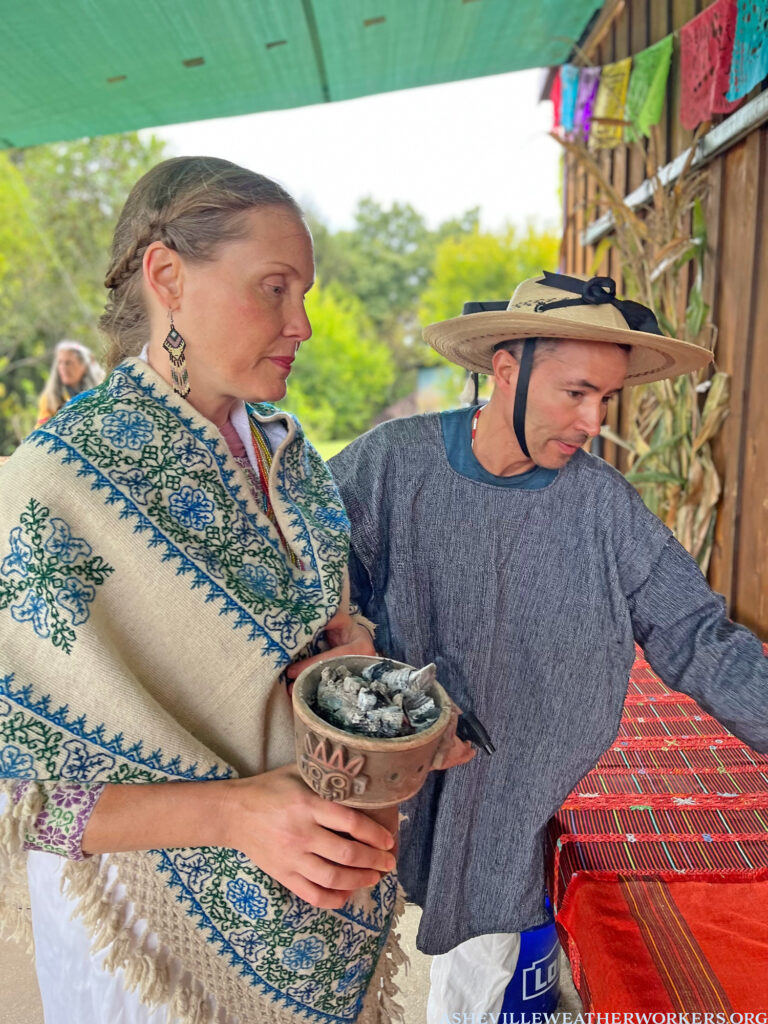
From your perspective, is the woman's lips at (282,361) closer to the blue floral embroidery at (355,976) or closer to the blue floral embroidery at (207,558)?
the blue floral embroidery at (207,558)

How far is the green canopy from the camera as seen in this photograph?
2.56 meters

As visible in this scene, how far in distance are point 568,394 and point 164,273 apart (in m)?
0.85

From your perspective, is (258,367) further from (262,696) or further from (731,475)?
(731,475)

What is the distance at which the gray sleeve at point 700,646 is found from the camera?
1361 millimetres

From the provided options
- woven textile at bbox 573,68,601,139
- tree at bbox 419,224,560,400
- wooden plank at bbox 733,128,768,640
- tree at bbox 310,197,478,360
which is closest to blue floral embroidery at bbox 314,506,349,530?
wooden plank at bbox 733,128,768,640

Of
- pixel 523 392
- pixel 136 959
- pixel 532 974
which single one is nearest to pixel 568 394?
pixel 523 392

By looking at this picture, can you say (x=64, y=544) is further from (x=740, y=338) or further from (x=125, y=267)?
(x=740, y=338)

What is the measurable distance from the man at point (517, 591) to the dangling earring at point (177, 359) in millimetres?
645

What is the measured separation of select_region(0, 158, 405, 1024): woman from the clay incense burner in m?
0.06

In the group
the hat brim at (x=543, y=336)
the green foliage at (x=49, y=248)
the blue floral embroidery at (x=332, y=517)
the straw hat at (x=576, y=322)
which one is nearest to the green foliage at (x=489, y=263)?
the green foliage at (x=49, y=248)

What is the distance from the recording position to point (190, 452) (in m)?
0.97

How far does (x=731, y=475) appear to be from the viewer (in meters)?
3.04

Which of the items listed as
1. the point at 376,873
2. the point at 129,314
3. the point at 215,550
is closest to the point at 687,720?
the point at 376,873

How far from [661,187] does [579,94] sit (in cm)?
140
